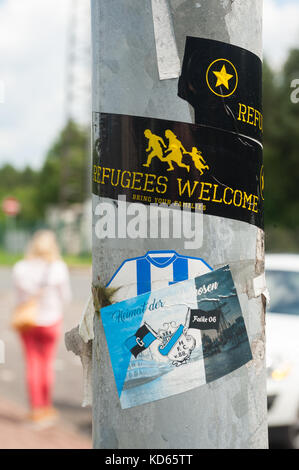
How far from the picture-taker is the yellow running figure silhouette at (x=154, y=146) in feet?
4.67

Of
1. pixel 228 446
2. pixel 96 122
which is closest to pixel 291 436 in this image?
pixel 228 446

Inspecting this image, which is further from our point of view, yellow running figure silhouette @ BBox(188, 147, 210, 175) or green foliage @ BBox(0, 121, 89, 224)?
green foliage @ BBox(0, 121, 89, 224)

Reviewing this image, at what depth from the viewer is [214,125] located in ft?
4.73

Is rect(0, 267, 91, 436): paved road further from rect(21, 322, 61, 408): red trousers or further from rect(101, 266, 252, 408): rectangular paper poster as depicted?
rect(101, 266, 252, 408): rectangular paper poster

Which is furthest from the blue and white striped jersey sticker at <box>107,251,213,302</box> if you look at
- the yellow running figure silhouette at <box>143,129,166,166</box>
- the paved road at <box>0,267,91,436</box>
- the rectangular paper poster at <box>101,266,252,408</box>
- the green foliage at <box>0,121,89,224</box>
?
the green foliage at <box>0,121,89,224</box>

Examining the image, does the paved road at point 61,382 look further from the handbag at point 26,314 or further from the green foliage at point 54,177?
the green foliage at point 54,177

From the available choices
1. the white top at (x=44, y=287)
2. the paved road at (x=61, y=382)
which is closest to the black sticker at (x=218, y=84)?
the paved road at (x=61, y=382)

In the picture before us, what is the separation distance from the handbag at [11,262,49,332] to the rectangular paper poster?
184 inches

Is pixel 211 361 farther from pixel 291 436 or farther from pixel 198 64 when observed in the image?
pixel 291 436

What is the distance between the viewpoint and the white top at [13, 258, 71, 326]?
19.7ft

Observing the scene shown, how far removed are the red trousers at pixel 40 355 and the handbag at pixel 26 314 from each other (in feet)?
0.24

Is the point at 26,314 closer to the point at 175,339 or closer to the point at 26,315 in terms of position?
the point at 26,315

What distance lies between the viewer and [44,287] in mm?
6039

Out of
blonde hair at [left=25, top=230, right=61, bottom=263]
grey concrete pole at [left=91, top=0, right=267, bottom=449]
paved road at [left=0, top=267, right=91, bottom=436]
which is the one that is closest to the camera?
grey concrete pole at [left=91, top=0, right=267, bottom=449]
